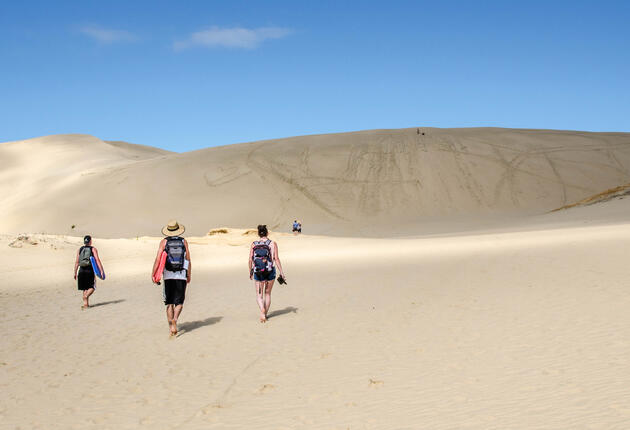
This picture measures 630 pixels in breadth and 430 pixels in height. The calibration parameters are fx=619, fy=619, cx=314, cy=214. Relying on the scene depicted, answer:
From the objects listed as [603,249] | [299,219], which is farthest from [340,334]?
[299,219]

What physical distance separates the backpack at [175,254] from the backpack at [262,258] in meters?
1.13


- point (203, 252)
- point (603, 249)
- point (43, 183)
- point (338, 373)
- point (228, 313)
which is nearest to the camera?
point (338, 373)

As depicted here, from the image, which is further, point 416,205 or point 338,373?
point 416,205

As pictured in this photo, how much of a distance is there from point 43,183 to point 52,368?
5487 centimetres

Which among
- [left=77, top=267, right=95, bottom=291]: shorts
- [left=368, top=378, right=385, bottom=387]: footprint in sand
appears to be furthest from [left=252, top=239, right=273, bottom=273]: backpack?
[left=77, top=267, right=95, bottom=291]: shorts

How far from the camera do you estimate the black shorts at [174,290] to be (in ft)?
28.5

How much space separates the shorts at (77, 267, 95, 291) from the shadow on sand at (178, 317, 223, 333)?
2903mm

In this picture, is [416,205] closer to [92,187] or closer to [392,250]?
[392,250]

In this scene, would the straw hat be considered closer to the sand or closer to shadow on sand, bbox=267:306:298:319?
the sand

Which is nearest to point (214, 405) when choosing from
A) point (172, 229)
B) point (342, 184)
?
point (172, 229)

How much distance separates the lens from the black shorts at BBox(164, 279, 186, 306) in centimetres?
869

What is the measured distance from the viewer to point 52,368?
7191 millimetres

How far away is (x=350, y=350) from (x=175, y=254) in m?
2.86

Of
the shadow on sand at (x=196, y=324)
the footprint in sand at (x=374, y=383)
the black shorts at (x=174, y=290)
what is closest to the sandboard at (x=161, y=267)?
the black shorts at (x=174, y=290)
